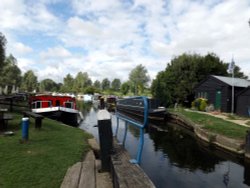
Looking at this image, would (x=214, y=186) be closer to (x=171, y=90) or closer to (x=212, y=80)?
(x=212, y=80)

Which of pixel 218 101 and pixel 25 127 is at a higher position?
pixel 218 101

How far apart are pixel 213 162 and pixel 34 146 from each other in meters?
7.10

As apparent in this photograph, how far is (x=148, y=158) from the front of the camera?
34.1ft

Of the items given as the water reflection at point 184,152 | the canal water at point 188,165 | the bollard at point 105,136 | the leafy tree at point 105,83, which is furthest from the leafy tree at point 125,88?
the bollard at point 105,136

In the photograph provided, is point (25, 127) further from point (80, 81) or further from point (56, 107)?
point (80, 81)

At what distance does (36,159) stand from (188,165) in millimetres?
6109

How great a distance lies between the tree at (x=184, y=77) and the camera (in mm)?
33219

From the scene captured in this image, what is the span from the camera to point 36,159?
19.9 ft

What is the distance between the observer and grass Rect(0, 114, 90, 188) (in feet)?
15.6

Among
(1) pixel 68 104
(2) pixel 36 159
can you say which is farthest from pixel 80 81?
(2) pixel 36 159

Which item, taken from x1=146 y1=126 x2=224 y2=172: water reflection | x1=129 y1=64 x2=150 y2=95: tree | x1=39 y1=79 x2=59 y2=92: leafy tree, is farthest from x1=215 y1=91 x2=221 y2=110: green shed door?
x1=39 y1=79 x2=59 y2=92: leafy tree

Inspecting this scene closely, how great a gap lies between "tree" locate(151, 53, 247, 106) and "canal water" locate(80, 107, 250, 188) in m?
19.6

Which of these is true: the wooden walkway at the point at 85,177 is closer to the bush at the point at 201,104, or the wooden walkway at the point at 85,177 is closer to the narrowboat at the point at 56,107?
the narrowboat at the point at 56,107

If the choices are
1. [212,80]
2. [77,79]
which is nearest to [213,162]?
[212,80]
